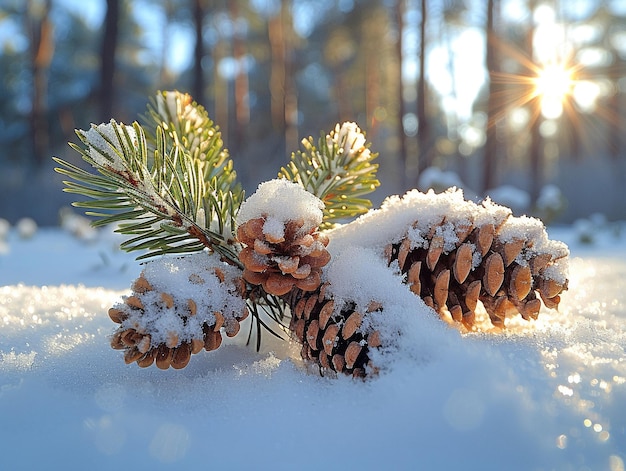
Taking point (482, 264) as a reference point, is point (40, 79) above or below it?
above

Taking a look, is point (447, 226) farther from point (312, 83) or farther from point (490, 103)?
point (312, 83)

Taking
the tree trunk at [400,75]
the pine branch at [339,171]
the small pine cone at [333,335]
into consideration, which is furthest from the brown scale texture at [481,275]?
the tree trunk at [400,75]

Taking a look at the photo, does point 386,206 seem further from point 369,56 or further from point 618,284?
point 369,56

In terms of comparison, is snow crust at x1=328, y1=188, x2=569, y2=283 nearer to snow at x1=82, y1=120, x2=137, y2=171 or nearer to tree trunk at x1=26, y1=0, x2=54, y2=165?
snow at x1=82, y1=120, x2=137, y2=171

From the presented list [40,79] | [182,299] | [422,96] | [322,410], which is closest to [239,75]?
[422,96]

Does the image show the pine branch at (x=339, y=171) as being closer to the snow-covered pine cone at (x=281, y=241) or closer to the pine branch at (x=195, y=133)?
the pine branch at (x=195, y=133)

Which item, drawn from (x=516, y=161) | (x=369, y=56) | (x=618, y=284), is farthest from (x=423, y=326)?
(x=516, y=161)

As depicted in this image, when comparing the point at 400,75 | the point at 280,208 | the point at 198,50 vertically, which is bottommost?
the point at 280,208
